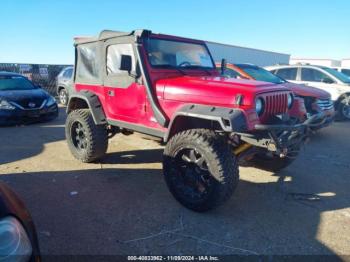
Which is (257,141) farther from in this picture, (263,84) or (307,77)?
(307,77)

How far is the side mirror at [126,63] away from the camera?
3818 mm

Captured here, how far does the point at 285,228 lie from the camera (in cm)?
312

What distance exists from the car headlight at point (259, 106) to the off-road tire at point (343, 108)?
7681mm

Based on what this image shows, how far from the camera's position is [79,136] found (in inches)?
203

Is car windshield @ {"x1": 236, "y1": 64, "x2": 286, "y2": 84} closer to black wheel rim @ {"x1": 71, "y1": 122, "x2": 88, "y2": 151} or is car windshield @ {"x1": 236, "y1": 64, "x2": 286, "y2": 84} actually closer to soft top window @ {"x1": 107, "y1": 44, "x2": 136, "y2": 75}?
soft top window @ {"x1": 107, "y1": 44, "x2": 136, "y2": 75}

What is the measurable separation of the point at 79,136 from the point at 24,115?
3.91 metres

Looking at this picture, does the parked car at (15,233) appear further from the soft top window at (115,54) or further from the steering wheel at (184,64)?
the steering wheel at (184,64)

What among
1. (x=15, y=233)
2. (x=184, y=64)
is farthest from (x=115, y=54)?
(x=15, y=233)

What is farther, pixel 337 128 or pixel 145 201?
pixel 337 128

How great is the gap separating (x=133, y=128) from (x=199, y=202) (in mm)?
1493

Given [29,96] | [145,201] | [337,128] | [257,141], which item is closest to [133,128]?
[145,201]

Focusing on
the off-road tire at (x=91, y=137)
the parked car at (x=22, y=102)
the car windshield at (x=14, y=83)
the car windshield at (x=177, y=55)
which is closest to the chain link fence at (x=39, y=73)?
the car windshield at (x=14, y=83)

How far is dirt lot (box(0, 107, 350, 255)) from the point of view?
282 cm

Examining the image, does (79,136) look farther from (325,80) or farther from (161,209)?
(325,80)
